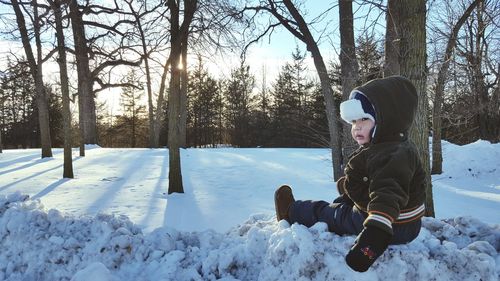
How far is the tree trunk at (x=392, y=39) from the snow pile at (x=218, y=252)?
2409mm

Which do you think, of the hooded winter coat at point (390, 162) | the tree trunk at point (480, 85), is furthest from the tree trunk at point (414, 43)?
the tree trunk at point (480, 85)

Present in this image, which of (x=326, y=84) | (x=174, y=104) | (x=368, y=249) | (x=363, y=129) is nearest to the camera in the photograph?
(x=368, y=249)

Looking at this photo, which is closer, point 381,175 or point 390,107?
point 381,175

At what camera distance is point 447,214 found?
231 inches

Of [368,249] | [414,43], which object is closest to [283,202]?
[368,249]

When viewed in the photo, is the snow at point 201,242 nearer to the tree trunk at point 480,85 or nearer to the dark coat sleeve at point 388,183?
the dark coat sleeve at point 388,183

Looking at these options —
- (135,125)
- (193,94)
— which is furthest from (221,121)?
(135,125)

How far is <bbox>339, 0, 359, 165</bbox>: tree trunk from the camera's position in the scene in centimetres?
815

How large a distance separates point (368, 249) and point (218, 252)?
A: 1.53 m

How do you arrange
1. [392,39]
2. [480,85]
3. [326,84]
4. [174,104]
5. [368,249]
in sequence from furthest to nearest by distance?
1. [480,85]
2. [326,84]
3. [174,104]
4. [392,39]
5. [368,249]

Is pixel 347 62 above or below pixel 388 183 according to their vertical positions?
above

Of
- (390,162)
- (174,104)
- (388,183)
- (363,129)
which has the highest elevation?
(174,104)

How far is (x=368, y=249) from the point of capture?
2.25 metres

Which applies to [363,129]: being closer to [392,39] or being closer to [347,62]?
[392,39]
